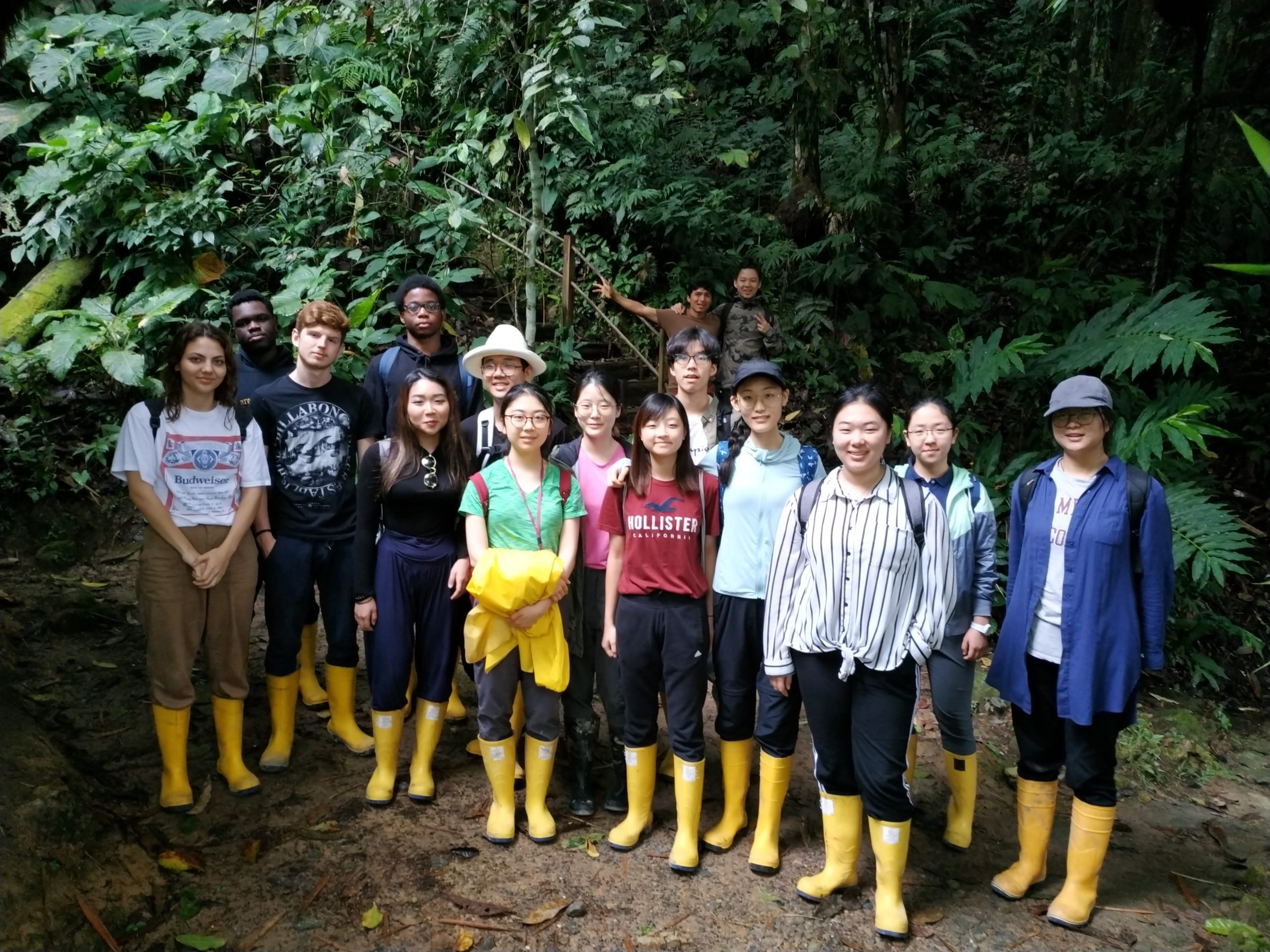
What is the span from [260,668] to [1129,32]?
12229 mm

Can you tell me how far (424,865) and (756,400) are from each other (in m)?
2.27

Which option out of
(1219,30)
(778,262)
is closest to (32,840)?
(778,262)

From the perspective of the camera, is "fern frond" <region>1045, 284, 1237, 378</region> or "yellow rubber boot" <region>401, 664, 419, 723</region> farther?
"fern frond" <region>1045, 284, 1237, 378</region>

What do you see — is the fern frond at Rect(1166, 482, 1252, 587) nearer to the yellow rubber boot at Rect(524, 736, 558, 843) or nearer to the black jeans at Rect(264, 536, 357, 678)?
the yellow rubber boot at Rect(524, 736, 558, 843)

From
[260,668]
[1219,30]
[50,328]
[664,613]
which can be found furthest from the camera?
[1219,30]

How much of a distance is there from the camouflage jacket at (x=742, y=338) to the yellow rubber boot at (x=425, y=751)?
4023 mm

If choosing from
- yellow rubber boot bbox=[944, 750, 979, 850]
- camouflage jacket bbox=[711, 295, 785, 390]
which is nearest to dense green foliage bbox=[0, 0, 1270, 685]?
camouflage jacket bbox=[711, 295, 785, 390]

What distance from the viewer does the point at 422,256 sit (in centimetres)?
804

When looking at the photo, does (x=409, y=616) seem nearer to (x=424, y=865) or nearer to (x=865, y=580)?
(x=424, y=865)

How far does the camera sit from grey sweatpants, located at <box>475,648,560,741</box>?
3.56 meters

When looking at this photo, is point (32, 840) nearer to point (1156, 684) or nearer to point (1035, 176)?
point (1156, 684)

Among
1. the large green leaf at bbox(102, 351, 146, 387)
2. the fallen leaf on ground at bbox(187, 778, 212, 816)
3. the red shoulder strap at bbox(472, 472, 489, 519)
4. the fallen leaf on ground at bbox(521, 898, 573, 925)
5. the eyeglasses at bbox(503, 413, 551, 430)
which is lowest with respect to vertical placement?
the fallen leaf on ground at bbox(521, 898, 573, 925)

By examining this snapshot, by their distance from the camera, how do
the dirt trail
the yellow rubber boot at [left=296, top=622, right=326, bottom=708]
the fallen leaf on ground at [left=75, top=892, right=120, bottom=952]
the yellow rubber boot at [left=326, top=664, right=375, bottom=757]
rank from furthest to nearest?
1. the yellow rubber boot at [left=296, top=622, right=326, bottom=708]
2. the yellow rubber boot at [left=326, top=664, right=375, bottom=757]
3. the dirt trail
4. the fallen leaf on ground at [left=75, top=892, right=120, bottom=952]

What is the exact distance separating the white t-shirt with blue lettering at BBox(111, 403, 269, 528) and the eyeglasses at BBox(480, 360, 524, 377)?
1046 millimetres
